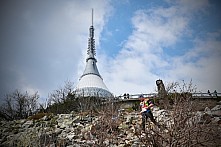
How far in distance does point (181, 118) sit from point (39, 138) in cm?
775

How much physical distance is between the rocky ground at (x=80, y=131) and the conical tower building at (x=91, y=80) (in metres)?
14.6

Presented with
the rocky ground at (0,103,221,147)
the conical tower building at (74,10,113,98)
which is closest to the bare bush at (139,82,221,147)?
the rocky ground at (0,103,221,147)

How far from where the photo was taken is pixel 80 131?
13.4m

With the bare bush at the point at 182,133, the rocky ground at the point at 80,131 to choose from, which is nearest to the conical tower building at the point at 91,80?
the rocky ground at the point at 80,131

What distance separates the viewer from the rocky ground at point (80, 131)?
11039mm

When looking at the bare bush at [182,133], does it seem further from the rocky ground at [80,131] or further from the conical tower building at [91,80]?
the conical tower building at [91,80]

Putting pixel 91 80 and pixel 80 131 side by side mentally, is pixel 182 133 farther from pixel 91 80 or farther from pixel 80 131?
pixel 91 80

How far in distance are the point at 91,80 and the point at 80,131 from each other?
90.9 ft

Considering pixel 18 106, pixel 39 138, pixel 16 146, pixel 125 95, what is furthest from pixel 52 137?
pixel 125 95

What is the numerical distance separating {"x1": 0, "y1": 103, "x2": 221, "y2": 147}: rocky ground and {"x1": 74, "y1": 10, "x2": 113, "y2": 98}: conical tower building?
14602 mm

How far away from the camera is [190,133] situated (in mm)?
7773

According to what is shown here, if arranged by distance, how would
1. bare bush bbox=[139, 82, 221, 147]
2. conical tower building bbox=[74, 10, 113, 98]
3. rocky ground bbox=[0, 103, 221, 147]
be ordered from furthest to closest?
conical tower building bbox=[74, 10, 113, 98], rocky ground bbox=[0, 103, 221, 147], bare bush bbox=[139, 82, 221, 147]

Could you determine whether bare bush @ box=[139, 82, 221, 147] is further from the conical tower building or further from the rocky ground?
the conical tower building

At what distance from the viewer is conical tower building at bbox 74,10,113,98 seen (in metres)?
33.6
